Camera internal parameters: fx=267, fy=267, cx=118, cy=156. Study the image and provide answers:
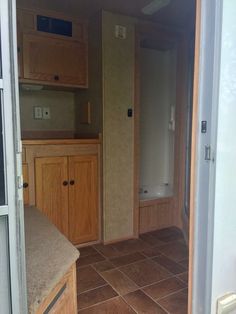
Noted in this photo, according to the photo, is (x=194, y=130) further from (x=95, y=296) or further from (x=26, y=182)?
(x=26, y=182)

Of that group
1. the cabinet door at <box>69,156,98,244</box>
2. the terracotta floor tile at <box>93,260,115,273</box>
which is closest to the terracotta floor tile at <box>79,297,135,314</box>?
the terracotta floor tile at <box>93,260,115,273</box>

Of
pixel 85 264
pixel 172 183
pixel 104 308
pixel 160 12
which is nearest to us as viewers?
pixel 104 308

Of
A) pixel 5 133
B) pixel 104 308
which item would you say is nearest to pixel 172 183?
pixel 104 308

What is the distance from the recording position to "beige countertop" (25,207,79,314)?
1.12 metres

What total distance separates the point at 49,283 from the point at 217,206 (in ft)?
2.74

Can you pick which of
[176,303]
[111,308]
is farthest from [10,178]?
[176,303]

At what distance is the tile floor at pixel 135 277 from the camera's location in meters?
1.78

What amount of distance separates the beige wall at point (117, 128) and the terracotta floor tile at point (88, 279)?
544 millimetres

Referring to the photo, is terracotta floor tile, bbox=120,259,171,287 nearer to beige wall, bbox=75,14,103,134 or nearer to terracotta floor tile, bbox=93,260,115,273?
terracotta floor tile, bbox=93,260,115,273

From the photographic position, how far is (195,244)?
4.28 feet

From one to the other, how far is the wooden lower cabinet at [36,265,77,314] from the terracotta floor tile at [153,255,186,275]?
106 centimetres

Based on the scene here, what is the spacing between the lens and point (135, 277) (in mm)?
2125

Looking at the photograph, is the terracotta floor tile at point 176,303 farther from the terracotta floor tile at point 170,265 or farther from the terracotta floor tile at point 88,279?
the terracotta floor tile at point 88,279

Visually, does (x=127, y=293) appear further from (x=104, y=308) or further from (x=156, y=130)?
(x=156, y=130)
